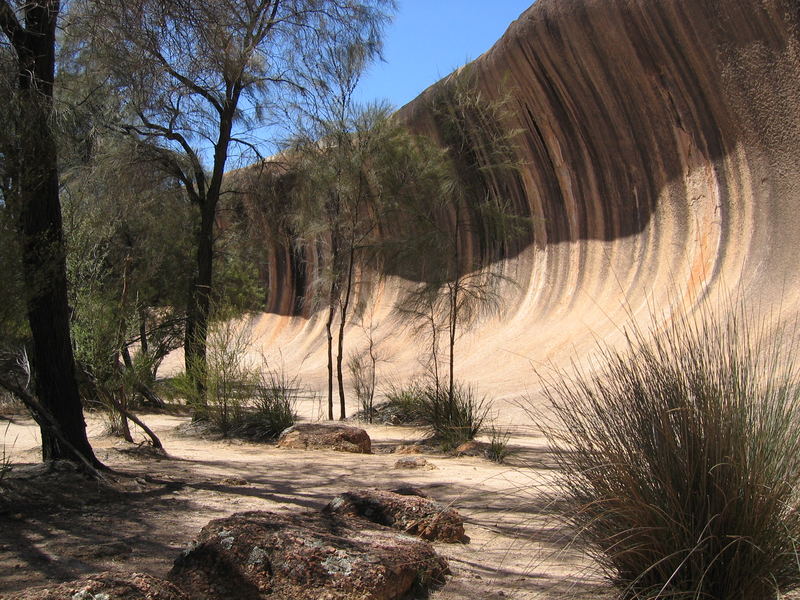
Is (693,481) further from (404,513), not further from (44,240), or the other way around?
(44,240)

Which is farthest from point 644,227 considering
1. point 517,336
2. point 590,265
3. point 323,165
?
point 323,165

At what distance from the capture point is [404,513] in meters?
4.05

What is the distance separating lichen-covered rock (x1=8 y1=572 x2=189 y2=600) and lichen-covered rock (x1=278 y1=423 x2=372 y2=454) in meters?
5.54

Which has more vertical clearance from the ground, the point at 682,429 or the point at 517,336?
the point at 517,336

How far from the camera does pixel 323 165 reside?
12516 millimetres

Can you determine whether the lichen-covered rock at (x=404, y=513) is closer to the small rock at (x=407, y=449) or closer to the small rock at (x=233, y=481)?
the small rock at (x=233, y=481)

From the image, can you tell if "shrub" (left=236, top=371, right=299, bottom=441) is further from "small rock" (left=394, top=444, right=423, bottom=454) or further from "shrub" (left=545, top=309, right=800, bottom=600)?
"shrub" (left=545, top=309, right=800, bottom=600)

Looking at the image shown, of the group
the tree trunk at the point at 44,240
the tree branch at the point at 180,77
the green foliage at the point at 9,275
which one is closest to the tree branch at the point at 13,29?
the tree trunk at the point at 44,240

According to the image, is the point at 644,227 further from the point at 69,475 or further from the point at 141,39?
the point at 69,475

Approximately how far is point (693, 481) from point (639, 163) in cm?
1266

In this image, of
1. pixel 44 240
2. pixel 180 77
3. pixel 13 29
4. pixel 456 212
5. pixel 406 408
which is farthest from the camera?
pixel 406 408

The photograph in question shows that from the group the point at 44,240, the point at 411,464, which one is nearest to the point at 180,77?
the point at 44,240

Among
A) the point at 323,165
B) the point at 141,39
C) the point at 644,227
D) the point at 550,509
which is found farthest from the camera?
the point at 644,227

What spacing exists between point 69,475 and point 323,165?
824cm
